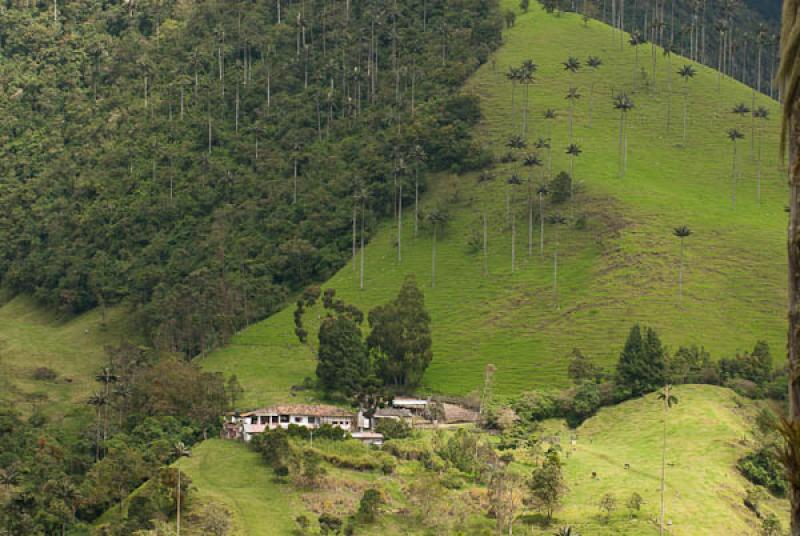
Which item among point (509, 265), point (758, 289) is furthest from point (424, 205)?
point (758, 289)

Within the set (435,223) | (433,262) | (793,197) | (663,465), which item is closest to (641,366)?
(663,465)

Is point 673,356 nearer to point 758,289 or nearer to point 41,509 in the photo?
point 758,289

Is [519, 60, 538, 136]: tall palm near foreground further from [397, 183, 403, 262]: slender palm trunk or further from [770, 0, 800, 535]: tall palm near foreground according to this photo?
[770, 0, 800, 535]: tall palm near foreground

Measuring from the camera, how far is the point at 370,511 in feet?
313

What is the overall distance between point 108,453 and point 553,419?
42058mm

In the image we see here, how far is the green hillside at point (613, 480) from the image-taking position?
303 feet

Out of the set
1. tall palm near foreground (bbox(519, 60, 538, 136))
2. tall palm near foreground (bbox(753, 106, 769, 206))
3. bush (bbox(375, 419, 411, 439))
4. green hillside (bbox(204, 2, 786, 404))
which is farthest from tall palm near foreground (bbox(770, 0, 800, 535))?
tall palm near foreground (bbox(519, 60, 538, 136))

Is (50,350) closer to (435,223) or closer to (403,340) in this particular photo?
(435,223)

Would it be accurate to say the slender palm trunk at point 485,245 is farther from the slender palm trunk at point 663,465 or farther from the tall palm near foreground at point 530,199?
the slender palm trunk at point 663,465

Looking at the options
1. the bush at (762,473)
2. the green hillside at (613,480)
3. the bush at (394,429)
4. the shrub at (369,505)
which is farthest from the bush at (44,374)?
the bush at (762,473)

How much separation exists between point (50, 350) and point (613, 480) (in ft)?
296

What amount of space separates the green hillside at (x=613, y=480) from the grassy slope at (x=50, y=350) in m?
34.7

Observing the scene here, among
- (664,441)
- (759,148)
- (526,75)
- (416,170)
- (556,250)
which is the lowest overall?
(664,441)

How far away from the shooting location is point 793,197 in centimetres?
997
